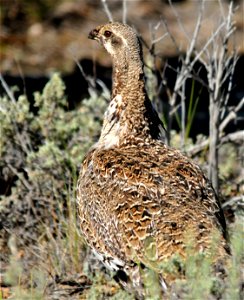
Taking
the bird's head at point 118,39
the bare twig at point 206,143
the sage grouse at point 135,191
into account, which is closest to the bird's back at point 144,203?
the sage grouse at point 135,191

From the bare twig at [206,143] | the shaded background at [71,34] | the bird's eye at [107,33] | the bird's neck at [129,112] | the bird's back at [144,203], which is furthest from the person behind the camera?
the shaded background at [71,34]

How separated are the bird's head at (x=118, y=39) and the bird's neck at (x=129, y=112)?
6cm

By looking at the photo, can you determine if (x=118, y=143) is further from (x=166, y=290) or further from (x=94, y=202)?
(x=166, y=290)

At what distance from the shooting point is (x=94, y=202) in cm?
535

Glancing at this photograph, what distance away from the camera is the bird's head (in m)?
5.81

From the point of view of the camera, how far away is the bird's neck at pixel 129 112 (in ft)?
18.8

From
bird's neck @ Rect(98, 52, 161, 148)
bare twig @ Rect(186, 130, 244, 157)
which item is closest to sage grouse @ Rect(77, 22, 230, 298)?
bird's neck @ Rect(98, 52, 161, 148)

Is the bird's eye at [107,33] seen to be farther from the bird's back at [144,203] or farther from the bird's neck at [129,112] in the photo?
the bird's back at [144,203]

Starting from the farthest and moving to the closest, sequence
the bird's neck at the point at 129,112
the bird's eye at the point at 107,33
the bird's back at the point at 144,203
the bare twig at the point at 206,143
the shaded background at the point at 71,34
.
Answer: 1. the shaded background at the point at 71,34
2. the bare twig at the point at 206,143
3. the bird's eye at the point at 107,33
4. the bird's neck at the point at 129,112
5. the bird's back at the point at 144,203

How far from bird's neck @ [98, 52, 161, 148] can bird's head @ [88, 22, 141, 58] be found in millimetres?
63

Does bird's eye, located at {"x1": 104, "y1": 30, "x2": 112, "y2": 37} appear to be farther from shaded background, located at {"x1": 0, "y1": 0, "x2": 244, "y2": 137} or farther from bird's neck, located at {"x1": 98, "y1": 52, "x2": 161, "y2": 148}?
shaded background, located at {"x1": 0, "y1": 0, "x2": 244, "y2": 137}

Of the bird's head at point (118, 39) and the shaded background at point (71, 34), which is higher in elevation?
the shaded background at point (71, 34)

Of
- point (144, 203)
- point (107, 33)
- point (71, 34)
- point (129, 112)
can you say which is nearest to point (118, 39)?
point (107, 33)

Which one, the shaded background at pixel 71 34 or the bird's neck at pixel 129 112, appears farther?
the shaded background at pixel 71 34
